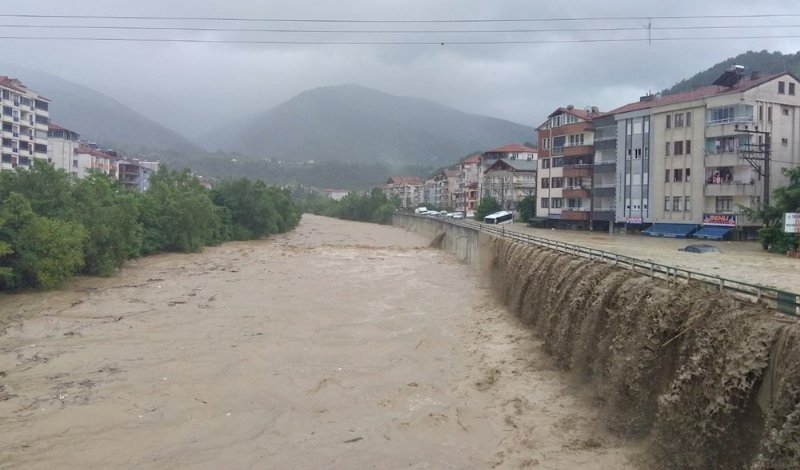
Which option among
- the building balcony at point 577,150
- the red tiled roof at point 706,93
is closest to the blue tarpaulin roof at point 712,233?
the red tiled roof at point 706,93

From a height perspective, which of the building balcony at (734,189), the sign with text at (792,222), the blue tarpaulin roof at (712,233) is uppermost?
the building balcony at (734,189)

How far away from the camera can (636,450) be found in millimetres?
10672

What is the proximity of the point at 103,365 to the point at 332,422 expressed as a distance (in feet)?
28.8

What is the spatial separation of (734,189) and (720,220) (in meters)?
2.52

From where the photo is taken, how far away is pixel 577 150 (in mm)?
61906

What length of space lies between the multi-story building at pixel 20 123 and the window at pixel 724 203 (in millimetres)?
72495

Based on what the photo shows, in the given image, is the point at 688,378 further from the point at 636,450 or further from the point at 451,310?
the point at 451,310

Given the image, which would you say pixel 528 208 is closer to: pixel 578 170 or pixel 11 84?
pixel 578 170

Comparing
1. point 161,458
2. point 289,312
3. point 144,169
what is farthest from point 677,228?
point 144,169

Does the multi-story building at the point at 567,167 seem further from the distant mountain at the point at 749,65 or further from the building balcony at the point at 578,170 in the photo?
the distant mountain at the point at 749,65

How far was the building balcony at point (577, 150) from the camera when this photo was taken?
60.8m

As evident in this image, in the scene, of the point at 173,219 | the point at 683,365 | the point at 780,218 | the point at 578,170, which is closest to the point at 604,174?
the point at 578,170

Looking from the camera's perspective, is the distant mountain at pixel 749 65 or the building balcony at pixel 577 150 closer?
the building balcony at pixel 577 150

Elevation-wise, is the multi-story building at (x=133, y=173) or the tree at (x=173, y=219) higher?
the multi-story building at (x=133, y=173)
